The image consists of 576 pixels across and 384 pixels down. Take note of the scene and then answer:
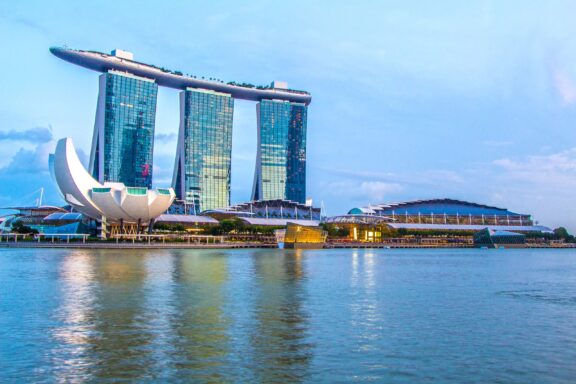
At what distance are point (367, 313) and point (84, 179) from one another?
285 feet

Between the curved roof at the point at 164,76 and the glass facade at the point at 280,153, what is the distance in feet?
9.74

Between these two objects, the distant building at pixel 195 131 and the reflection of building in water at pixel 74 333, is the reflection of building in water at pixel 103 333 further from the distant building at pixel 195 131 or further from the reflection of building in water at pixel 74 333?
the distant building at pixel 195 131

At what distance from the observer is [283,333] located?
1825 cm

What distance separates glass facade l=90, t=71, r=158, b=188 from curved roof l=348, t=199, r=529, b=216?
6117 centimetres

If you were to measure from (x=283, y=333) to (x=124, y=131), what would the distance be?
137532mm

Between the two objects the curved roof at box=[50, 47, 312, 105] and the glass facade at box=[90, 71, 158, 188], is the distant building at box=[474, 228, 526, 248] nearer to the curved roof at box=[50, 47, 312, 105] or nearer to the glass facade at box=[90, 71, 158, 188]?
the curved roof at box=[50, 47, 312, 105]

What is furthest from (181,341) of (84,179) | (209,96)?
(209,96)

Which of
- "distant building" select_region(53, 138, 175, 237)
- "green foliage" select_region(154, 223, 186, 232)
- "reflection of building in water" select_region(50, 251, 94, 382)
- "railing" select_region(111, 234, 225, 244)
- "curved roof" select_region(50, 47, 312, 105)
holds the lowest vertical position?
"reflection of building in water" select_region(50, 251, 94, 382)

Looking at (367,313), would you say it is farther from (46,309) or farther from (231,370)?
(46,309)

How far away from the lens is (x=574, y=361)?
49.1ft

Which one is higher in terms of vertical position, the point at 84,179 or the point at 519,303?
the point at 84,179

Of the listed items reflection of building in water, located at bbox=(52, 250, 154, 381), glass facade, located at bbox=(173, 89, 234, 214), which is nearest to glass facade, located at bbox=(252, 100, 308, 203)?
glass facade, located at bbox=(173, 89, 234, 214)

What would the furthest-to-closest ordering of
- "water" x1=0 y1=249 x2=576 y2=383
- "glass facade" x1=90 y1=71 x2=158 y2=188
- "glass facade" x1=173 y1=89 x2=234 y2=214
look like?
"glass facade" x1=173 y1=89 x2=234 y2=214, "glass facade" x1=90 y1=71 x2=158 y2=188, "water" x1=0 y1=249 x2=576 y2=383

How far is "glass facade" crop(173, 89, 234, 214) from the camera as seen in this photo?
534 ft
